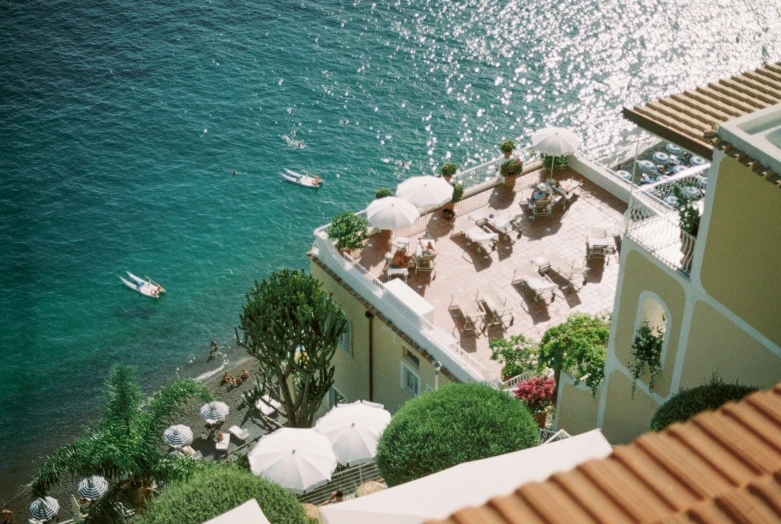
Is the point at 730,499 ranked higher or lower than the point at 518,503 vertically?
higher

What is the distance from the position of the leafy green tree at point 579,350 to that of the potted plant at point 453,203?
10031 mm

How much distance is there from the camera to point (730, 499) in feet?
22.9

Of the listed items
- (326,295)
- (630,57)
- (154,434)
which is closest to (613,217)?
(326,295)

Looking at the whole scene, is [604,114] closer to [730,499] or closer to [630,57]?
[630,57]

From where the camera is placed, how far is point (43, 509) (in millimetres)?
39062

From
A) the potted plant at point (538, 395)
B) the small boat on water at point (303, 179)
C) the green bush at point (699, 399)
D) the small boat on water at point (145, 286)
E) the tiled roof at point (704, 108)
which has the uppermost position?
the tiled roof at point (704, 108)

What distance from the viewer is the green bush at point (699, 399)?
18.7 metres

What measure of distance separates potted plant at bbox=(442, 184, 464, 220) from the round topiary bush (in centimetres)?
1138

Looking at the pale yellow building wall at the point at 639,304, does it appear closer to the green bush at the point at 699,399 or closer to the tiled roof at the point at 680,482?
the green bush at the point at 699,399

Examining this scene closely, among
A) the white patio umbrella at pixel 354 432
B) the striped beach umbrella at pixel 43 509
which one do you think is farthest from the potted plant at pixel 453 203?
the striped beach umbrella at pixel 43 509

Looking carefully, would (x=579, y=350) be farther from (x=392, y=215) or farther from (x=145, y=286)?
(x=145, y=286)

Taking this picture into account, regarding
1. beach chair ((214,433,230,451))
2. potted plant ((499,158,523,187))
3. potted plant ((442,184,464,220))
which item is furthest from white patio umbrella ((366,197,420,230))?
beach chair ((214,433,230,451))

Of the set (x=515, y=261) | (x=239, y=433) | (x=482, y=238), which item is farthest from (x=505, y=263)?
(x=239, y=433)

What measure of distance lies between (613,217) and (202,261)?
28164 millimetres
